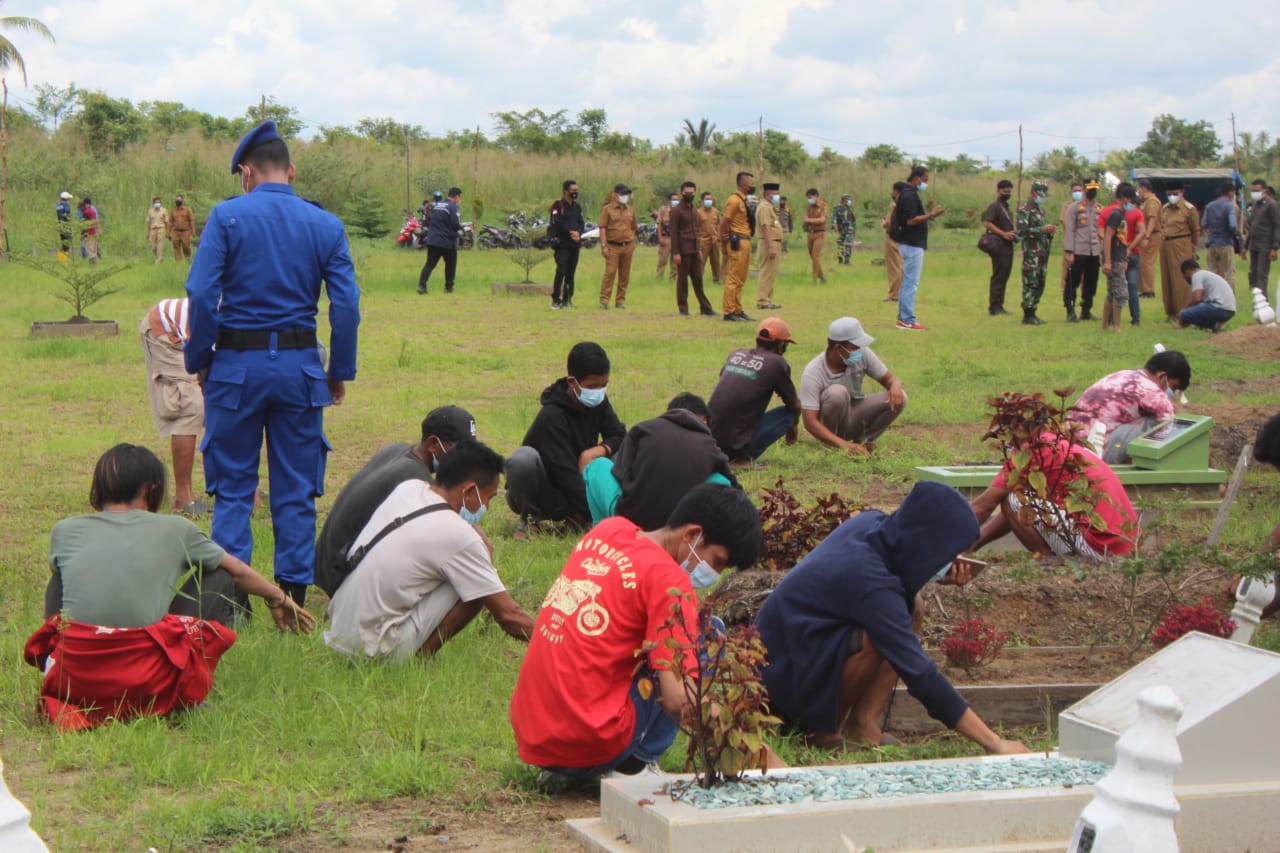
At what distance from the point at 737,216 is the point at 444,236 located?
17.1ft

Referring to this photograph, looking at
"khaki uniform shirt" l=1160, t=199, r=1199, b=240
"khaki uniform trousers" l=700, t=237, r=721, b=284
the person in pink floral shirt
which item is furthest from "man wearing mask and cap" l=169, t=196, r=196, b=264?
the person in pink floral shirt

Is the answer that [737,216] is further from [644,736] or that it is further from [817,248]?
[644,736]

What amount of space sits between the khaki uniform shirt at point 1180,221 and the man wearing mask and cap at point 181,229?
1690 cm

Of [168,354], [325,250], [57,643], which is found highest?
[325,250]

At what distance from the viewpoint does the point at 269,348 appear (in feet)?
20.5

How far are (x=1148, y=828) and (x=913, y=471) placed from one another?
7153mm

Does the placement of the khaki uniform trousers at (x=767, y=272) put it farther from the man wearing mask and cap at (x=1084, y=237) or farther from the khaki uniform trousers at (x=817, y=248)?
the khaki uniform trousers at (x=817, y=248)

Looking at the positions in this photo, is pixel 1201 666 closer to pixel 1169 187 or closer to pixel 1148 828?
pixel 1148 828

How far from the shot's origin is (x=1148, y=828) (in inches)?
102

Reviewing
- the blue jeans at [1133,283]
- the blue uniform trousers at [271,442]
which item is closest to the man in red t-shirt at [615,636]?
the blue uniform trousers at [271,442]

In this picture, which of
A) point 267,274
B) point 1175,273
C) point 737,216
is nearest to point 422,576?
point 267,274

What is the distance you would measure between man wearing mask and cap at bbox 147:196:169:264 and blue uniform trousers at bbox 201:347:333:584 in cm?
2187

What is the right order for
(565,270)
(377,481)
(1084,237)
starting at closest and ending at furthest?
(377,481)
(1084,237)
(565,270)

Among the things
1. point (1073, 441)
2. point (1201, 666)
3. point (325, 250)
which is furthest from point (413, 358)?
point (1201, 666)
